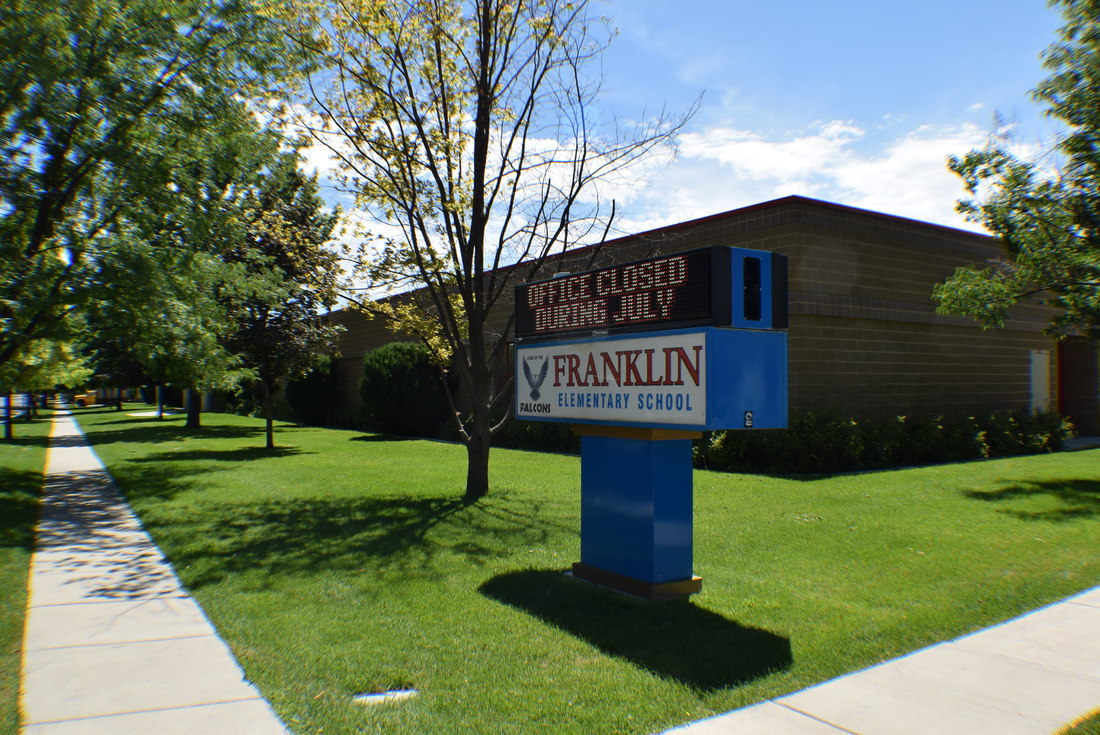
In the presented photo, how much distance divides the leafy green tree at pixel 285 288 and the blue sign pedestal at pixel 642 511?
13.0 meters

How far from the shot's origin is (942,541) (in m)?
8.33

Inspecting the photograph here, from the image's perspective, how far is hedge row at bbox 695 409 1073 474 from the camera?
14.1m

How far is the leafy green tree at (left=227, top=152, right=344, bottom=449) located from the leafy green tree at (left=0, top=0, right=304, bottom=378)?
222 inches

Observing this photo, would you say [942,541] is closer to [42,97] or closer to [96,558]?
[96,558]

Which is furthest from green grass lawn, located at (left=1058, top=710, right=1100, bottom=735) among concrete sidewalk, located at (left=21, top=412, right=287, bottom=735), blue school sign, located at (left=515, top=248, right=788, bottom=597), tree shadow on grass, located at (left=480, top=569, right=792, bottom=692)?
concrete sidewalk, located at (left=21, top=412, right=287, bottom=735)

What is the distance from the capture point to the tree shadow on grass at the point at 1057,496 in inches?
392

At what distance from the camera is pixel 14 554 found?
8.02m

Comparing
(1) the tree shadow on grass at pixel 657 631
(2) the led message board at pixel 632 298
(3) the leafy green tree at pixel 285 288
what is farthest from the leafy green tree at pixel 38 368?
(1) the tree shadow on grass at pixel 657 631

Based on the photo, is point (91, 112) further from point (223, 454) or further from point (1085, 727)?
point (1085, 727)

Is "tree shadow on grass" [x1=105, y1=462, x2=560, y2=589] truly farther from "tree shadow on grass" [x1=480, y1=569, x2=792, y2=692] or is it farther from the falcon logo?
the falcon logo

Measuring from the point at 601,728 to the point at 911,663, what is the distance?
219cm

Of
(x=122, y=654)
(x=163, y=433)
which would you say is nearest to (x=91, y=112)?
(x=122, y=654)

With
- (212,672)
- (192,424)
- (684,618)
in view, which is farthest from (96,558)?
(192,424)

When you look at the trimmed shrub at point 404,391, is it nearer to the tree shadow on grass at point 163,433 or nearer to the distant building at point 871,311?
the tree shadow on grass at point 163,433
